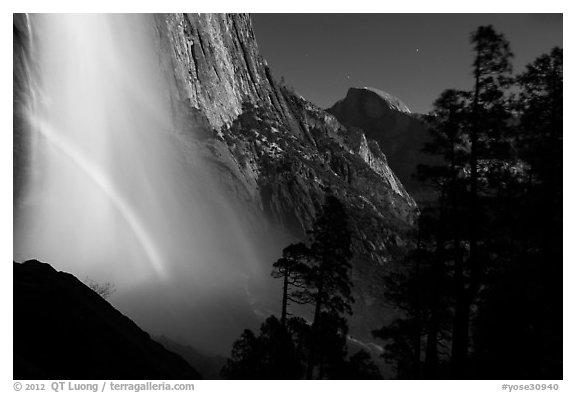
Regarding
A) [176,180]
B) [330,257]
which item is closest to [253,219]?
[176,180]

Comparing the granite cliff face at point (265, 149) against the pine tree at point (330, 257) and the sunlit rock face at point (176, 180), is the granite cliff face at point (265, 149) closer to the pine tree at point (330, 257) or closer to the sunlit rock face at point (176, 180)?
the sunlit rock face at point (176, 180)

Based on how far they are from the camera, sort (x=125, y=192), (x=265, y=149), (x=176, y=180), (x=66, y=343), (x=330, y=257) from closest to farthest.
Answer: (x=66, y=343), (x=330, y=257), (x=125, y=192), (x=176, y=180), (x=265, y=149)

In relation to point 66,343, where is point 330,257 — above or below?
above

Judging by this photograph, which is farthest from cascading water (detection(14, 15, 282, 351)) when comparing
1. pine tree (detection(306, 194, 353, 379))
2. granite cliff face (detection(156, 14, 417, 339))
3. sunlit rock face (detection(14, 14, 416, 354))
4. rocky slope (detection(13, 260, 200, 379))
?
rocky slope (detection(13, 260, 200, 379))

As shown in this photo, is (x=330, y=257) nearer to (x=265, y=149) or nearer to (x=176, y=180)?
(x=176, y=180)

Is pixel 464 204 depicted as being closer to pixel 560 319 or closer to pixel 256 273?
pixel 560 319

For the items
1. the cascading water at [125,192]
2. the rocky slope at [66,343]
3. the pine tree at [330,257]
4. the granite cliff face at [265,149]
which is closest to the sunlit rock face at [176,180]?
the cascading water at [125,192]

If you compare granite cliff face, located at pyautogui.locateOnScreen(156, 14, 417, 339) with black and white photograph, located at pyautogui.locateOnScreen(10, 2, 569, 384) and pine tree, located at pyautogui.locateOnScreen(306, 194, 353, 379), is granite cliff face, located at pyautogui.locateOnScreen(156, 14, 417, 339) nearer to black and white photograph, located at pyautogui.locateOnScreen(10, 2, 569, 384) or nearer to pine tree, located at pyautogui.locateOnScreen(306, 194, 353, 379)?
black and white photograph, located at pyautogui.locateOnScreen(10, 2, 569, 384)
